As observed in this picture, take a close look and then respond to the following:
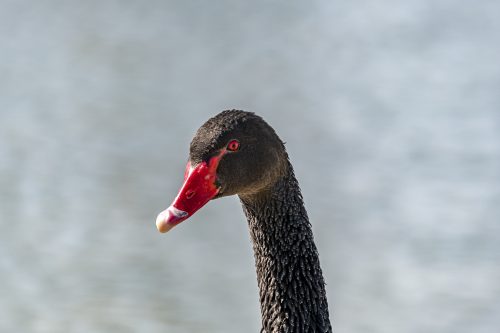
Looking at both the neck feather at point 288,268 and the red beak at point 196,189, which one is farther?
the neck feather at point 288,268

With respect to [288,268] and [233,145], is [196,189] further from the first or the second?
[288,268]

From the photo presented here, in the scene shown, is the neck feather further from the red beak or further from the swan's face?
the red beak

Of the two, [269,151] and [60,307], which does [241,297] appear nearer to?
[60,307]

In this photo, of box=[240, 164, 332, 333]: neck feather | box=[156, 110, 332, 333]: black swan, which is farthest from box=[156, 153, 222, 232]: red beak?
box=[240, 164, 332, 333]: neck feather

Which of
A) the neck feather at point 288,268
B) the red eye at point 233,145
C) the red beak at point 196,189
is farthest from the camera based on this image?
the neck feather at point 288,268

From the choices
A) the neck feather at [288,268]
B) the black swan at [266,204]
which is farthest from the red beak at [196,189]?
the neck feather at [288,268]

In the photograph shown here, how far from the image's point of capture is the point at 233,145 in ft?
15.1

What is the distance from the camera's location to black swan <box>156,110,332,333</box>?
14.9 ft

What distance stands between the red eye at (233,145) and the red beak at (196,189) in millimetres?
59

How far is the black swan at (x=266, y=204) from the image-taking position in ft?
14.9

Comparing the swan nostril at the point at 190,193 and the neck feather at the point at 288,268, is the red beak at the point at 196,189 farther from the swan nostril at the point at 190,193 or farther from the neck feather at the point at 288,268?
the neck feather at the point at 288,268

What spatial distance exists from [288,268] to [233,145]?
722 mm

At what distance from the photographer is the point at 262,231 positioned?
4.94m

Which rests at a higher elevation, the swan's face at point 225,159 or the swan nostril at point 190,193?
the swan's face at point 225,159
